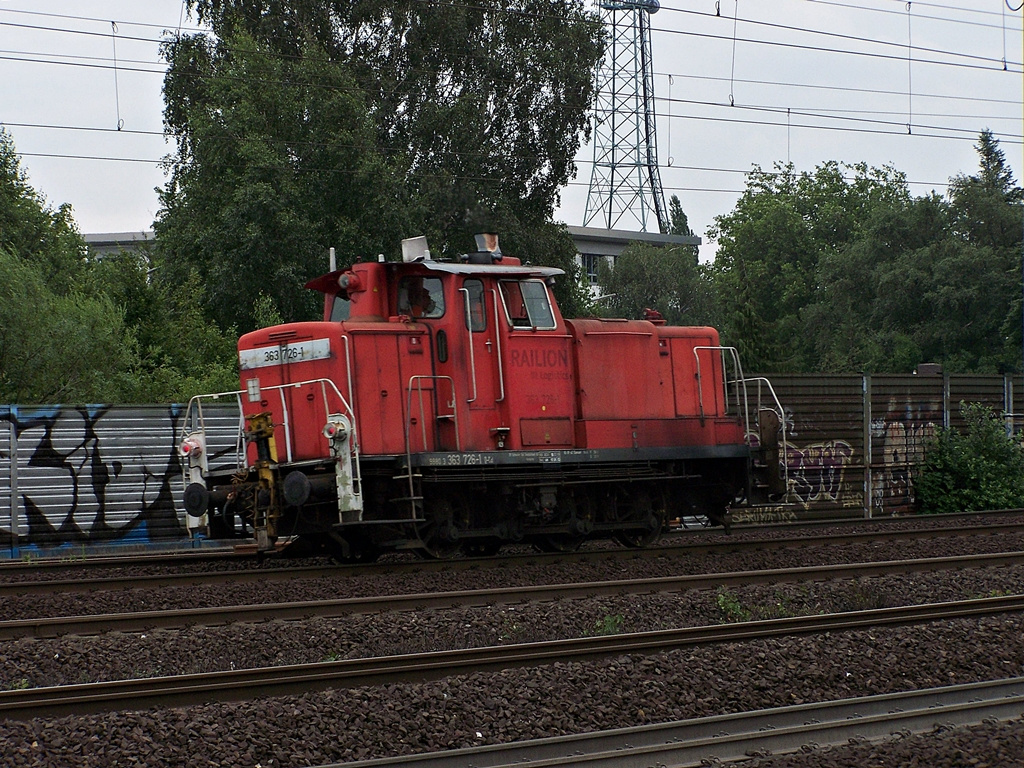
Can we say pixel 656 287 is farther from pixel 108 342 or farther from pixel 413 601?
pixel 413 601

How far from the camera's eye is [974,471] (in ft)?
63.6

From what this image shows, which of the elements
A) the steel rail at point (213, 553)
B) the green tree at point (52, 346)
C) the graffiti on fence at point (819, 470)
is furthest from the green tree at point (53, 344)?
the graffiti on fence at point (819, 470)

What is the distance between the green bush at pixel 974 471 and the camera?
1939cm

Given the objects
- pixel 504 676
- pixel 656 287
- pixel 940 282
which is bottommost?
pixel 504 676

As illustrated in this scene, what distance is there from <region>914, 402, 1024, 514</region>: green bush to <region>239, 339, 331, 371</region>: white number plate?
1273 centimetres

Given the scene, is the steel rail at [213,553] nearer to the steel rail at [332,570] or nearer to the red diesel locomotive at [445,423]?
the steel rail at [332,570]

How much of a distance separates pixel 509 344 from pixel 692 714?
243 inches

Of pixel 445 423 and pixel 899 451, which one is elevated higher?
pixel 445 423

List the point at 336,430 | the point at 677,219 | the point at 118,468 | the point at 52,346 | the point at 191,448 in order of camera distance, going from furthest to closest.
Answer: the point at 677,219 → the point at 52,346 → the point at 118,468 → the point at 191,448 → the point at 336,430

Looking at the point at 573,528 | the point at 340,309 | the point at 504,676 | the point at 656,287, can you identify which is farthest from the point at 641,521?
the point at 656,287

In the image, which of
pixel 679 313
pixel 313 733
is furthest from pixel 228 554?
pixel 679 313

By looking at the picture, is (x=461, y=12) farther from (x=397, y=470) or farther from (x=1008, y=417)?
(x=397, y=470)

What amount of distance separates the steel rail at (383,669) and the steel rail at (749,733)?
1.38 meters

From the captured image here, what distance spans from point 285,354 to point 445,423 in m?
1.84
